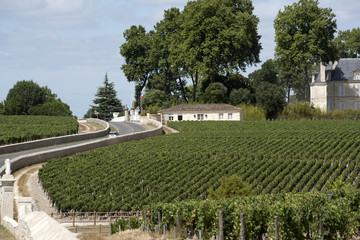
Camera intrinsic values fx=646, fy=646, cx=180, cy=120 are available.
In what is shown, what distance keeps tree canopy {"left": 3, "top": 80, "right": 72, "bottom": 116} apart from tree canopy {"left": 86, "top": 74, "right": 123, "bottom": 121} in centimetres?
692

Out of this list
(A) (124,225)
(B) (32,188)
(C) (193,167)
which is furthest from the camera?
(C) (193,167)

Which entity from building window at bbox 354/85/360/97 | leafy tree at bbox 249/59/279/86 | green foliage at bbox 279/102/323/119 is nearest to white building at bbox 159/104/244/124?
green foliage at bbox 279/102/323/119

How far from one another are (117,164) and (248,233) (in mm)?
29910

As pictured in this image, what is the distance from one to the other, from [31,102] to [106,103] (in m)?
16.1

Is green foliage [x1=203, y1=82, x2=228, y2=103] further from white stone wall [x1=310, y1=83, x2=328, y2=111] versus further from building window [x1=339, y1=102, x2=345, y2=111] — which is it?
building window [x1=339, y1=102, x2=345, y2=111]

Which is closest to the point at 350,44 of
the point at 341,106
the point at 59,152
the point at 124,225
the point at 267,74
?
the point at 267,74

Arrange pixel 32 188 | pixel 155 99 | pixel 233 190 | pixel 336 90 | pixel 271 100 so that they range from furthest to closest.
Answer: pixel 155 99 < pixel 336 90 < pixel 271 100 < pixel 32 188 < pixel 233 190

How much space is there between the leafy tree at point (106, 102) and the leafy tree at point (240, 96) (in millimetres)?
41944

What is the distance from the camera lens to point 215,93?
4065 inches

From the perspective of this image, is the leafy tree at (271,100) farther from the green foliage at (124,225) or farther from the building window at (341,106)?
the green foliage at (124,225)

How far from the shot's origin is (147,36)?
123750 mm

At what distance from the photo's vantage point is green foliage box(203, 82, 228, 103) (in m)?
103

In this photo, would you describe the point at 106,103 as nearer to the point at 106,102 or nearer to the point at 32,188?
the point at 106,102

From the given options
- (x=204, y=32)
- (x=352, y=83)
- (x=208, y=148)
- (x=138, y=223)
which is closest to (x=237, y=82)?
(x=204, y=32)
